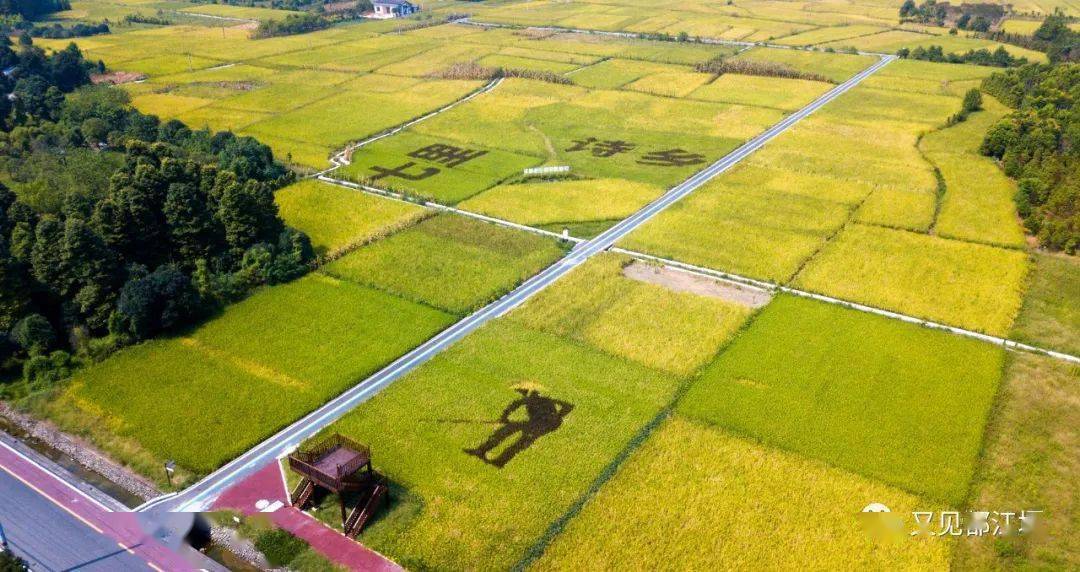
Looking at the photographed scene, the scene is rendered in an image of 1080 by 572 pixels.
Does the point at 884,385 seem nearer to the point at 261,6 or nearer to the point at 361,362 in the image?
the point at 361,362

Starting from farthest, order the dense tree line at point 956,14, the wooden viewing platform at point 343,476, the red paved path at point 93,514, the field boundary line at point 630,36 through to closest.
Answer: the dense tree line at point 956,14 → the field boundary line at point 630,36 → the wooden viewing platform at point 343,476 → the red paved path at point 93,514

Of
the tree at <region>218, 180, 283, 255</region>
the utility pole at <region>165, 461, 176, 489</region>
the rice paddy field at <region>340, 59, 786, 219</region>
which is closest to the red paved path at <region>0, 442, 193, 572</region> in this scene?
the utility pole at <region>165, 461, 176, 489</region>

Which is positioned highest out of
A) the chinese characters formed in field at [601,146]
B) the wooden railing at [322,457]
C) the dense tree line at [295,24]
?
the dense tree line at [295,24]

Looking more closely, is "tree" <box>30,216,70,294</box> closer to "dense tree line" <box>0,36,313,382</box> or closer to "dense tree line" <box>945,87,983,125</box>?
"dense tree line" <box>0,36,313,382</box>

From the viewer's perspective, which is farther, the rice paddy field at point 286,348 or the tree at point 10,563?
the rice paddy field at point 286,348

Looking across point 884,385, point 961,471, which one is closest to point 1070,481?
point 961,471

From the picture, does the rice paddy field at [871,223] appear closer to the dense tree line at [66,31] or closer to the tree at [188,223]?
the tree at [188,223]

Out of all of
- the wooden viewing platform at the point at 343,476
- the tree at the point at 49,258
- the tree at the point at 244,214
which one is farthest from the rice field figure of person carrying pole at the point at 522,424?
the tree at the point at 49,258

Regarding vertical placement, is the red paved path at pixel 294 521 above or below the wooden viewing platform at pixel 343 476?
below
